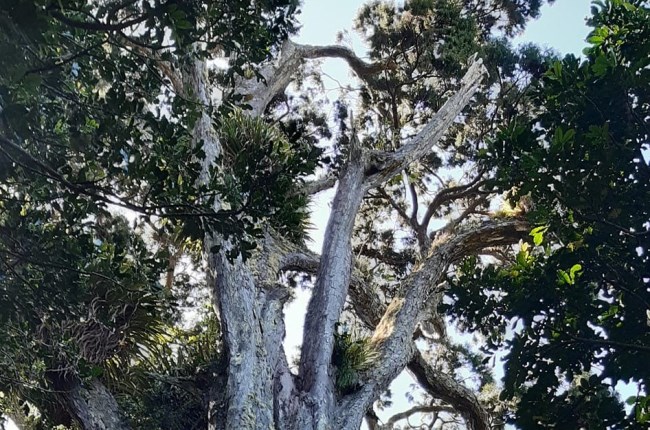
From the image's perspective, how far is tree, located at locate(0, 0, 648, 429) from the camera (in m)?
3.22

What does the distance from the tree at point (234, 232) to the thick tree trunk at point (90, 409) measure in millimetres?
13

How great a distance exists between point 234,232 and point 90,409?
2.50m

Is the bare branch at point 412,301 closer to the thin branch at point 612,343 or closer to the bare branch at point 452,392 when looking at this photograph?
the bare branch at point 452,392

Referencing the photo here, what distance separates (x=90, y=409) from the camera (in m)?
4.85

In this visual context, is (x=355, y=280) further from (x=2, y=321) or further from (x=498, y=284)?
(x=2, y=321)

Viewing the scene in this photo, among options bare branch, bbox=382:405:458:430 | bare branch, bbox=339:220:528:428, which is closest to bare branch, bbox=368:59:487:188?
bare branch, bbox=339:220:528:428

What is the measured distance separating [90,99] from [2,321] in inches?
60.5

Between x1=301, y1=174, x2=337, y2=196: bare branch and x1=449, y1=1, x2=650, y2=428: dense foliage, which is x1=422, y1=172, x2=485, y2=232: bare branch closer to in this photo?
x1=301, y1=174, x2=337, y2=196: bare branch

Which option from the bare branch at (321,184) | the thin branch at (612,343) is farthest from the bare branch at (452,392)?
the bare branch at (321,184)

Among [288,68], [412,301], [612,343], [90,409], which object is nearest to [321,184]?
[288,68]

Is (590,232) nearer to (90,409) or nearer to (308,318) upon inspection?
(308,318)

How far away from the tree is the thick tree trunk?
0.04 ft

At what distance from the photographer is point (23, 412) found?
5.75 metres

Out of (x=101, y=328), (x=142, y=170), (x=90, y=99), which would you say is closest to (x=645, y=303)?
(x=142, y=170)
